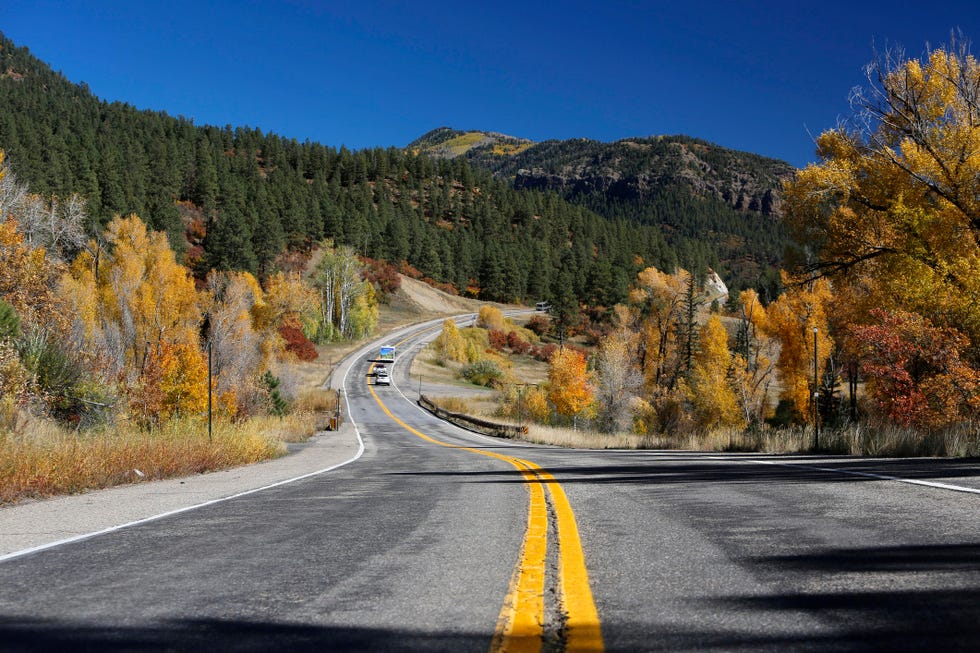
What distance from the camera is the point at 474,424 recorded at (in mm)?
49938

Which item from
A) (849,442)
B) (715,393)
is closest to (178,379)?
(849,442)

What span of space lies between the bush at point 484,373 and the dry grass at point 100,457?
222 feet

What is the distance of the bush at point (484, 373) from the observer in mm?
83000

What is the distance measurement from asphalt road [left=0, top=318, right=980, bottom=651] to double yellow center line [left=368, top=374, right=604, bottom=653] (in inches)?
1.4

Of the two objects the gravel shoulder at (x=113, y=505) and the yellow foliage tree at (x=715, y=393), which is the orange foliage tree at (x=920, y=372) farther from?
the yellow foliage tree at (x=715, y=393)

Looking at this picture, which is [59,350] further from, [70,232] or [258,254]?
[258,254]

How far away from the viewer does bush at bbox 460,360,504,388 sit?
83.0m

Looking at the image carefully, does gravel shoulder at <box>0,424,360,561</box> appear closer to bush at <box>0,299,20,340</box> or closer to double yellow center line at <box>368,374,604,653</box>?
double yellow center line at <box>368,374,604,653</box>

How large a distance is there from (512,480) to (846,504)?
4.88 metres

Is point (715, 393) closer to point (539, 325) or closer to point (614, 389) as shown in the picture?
point (614, 389)

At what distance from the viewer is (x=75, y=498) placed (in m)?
7.95

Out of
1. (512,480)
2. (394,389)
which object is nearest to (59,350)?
(512,480)

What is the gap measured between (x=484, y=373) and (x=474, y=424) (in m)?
34.2

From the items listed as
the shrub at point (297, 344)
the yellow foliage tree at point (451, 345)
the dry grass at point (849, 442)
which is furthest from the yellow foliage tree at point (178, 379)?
the yellow foliage tree at point (451, 345)
